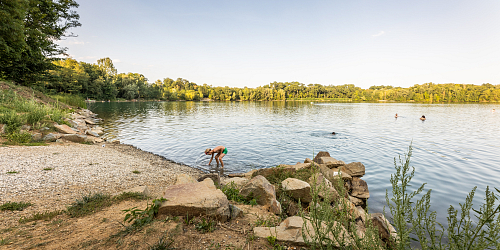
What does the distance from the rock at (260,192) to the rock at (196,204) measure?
4.55ft

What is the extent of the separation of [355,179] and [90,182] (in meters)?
10.3

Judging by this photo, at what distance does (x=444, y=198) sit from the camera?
891cm

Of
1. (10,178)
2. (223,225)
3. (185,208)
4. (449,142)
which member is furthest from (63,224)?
(449,142)

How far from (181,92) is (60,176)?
539 ft

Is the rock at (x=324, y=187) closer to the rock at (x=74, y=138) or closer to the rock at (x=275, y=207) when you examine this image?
the rock at (x=275, y=207)

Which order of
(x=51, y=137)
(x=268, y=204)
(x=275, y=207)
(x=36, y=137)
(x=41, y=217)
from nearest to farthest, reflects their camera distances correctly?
(x=41, y=217) < (x=275, y=207) < (x=268, y=204) < (x=36, y=137) < (x=51, y=137)

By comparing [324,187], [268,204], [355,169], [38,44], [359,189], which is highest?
[38,44]

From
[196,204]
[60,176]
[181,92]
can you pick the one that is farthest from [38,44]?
[181,92]

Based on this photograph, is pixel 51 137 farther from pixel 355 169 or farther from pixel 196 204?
pixel 355 169

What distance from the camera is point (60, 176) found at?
7426 millimetres

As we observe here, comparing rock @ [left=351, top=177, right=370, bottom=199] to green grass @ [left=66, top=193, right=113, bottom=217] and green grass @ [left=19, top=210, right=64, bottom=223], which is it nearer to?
green grass @ [left=66, top=193, right=113, bottom=217]

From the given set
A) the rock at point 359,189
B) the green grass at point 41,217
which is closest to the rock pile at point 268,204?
the rock at point 359,189

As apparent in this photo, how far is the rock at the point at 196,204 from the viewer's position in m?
4.18

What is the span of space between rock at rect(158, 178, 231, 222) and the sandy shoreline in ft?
7.26
